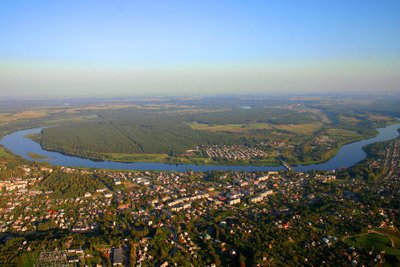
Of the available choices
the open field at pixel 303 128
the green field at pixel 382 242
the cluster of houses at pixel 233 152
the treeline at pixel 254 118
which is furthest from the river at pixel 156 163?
the treeline at pixel 254 118

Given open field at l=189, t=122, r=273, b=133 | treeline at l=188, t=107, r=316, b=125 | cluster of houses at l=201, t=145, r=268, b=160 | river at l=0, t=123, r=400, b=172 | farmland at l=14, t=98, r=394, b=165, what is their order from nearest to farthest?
river at l=0, t=123, r=400, b=172 < cluster of houses at l=201, t=145, r=268, b=160 < farmland at l=14, t=98, r=394, b=165 < open field at l=189, t=122, r=273, b=133 < treeline at l=188, t=107, r=316, b=125

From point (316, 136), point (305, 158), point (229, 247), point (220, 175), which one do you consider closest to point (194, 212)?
point (229, 247)

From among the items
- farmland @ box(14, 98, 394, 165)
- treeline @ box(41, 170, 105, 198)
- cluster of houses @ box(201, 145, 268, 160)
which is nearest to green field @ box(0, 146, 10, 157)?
farmland @ box(14, 98, 394, 165)

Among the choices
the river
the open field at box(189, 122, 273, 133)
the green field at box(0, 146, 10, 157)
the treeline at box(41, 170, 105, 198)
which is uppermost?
the green field at box(0, 146, 10, 157)

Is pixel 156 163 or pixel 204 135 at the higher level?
pixel 204 135

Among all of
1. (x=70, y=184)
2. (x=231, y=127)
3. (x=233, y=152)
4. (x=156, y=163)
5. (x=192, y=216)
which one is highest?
(x=70, y=184)

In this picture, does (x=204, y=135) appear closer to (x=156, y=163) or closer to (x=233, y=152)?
(x=233, y=152)

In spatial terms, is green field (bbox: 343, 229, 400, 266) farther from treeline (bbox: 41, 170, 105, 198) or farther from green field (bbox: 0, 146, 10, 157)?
green field (bbox: 0, 146, 10, 157)

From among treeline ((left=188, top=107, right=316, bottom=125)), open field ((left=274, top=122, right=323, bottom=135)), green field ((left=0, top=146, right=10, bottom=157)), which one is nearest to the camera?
green field ((left=0, top=146, right=10, bottom=157))

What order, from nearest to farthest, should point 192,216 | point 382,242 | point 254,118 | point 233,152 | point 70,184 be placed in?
point 382,242 < point 192,216 < point 70,184 < point 233,152 < point 254,118

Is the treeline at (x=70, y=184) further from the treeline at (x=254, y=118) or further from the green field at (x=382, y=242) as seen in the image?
the treeline at (x=254, y=118)

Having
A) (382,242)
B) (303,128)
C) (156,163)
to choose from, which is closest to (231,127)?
(303,128)

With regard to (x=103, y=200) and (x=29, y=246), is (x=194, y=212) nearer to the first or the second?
(x=103, y=200)
